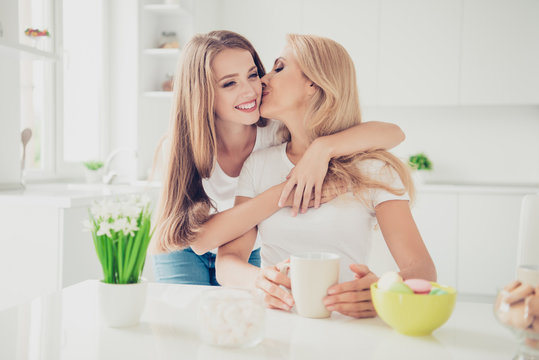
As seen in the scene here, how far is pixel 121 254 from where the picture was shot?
85 centimetres

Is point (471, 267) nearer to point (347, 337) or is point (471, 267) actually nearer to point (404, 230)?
point (404, 230)

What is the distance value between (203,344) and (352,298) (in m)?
0.28

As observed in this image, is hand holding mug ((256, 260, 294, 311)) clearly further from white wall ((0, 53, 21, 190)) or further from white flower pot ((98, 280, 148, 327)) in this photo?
white wall ((0, 53, 21, 190))

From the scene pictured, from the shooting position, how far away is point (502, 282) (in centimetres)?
377

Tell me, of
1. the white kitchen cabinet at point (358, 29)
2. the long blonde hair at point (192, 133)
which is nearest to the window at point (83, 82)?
the white kitchen cabinet at point (358, 29)

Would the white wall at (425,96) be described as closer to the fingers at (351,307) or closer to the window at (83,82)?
the window at (83,82)

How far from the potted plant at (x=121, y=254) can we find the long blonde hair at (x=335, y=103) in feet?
2.33

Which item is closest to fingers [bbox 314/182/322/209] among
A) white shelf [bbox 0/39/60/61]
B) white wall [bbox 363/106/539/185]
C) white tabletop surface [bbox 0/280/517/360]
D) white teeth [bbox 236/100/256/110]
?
white teeth [bbox 236/100/256/110]

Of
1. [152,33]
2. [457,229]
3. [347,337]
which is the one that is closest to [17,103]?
[152,33]

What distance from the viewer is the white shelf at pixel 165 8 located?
361 cm

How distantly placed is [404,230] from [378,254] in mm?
98

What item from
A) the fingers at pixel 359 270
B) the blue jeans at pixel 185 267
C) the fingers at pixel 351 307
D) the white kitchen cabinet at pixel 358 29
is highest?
the white kitchen cabinet at pixel 358 29

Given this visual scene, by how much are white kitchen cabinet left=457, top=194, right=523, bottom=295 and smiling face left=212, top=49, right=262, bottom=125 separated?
2.54 meters

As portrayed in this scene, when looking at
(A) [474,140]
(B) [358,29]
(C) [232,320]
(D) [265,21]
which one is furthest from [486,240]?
(C) [232,320]
